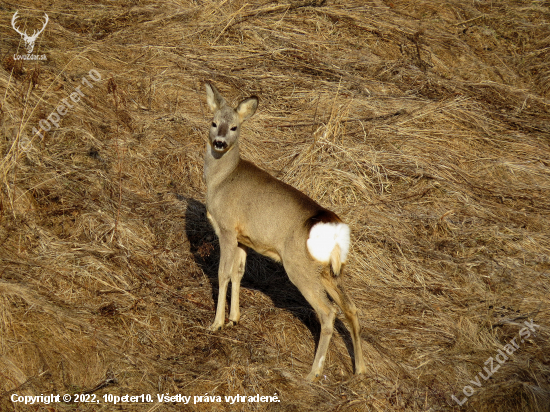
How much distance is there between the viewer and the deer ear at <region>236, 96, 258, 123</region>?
641cm

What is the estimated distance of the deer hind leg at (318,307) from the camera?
17.9 ft

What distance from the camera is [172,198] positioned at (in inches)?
309

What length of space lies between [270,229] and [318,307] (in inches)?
36.4

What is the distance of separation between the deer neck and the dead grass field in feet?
2.72

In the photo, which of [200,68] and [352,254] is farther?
[200,68]

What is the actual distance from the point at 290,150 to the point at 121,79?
10.5 feet

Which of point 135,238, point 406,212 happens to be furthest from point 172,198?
point 406,212

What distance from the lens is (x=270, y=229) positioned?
577cm

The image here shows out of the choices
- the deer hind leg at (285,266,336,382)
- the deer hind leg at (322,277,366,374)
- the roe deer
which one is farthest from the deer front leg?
the deer hind leg at (322,277,366,374)

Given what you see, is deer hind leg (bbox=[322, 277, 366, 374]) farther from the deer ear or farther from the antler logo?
the antler logo

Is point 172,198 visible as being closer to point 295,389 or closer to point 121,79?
point 121,79

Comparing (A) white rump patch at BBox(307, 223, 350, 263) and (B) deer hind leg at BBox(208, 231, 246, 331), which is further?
(B) deer hind leg at BBox(208, 231, 246, 331)

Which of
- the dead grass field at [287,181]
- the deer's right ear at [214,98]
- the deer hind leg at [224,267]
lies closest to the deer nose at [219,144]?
the deer's right ear at [214,98]

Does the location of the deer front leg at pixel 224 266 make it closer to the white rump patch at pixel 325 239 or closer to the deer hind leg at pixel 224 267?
the deer hind leg at pixel 224 267
